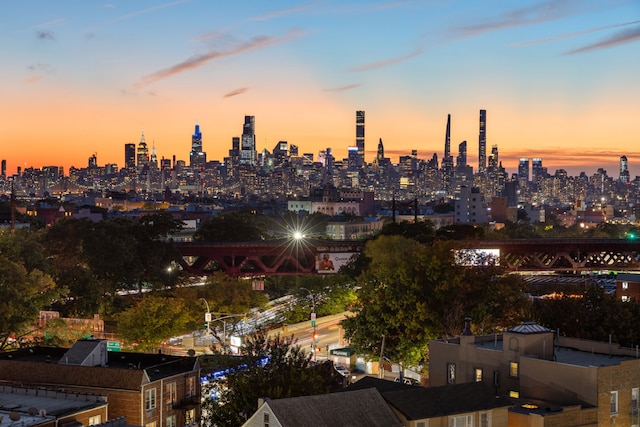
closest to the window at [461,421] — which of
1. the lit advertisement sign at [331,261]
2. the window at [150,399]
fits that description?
the window at [150,399]

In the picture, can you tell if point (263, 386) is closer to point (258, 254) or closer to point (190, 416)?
point (190, 416)

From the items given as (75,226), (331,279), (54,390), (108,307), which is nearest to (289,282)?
(331,279)

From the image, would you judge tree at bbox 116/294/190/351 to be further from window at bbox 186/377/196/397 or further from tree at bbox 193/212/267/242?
tree at bbox 193/212/267/242

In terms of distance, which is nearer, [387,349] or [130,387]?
[130,387]

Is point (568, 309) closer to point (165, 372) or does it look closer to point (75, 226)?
point (165, 372)

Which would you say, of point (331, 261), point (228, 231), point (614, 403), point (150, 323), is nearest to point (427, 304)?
point (150, 323)
